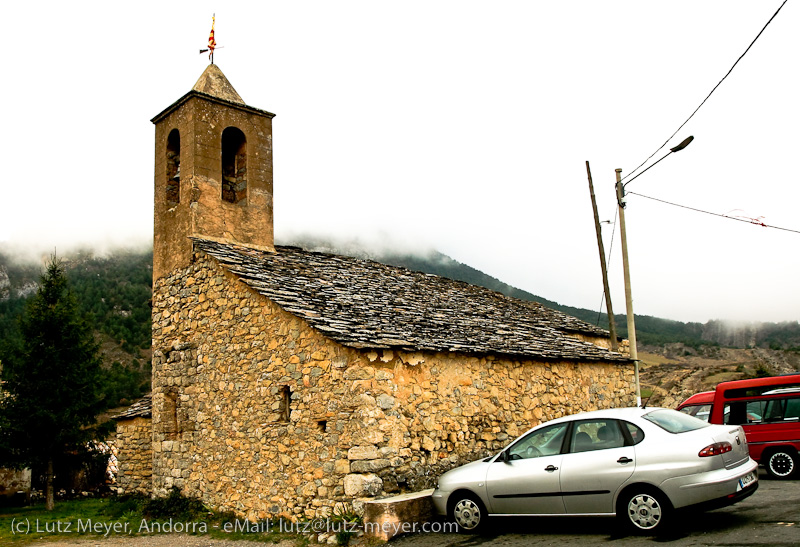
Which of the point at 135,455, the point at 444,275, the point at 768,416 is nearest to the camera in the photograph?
the point at 768,416

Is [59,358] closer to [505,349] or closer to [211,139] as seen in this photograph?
[211,139]

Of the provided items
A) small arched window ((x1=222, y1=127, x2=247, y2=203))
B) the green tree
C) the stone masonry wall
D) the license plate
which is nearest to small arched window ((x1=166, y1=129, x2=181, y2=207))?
small arched window ((x1=222, y1=127, x2=247, y2=203))

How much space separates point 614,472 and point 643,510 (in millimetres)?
495

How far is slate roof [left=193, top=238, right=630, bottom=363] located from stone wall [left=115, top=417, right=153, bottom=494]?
5.94 m

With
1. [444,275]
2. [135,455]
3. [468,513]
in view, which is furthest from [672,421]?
[444,275]

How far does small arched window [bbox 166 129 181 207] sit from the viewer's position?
13.8 m

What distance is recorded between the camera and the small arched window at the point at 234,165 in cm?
1414

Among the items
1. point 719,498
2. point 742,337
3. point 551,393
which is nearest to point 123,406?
point 551,393

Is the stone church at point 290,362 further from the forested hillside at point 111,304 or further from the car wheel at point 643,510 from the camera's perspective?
the forested hillside at point 111,304

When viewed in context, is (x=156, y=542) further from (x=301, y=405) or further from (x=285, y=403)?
(x=301, y=405)

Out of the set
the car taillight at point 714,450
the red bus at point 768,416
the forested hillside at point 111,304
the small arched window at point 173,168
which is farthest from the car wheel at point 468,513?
the forested hillside at point 111,304

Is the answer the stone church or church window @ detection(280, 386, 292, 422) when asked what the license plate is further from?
church window @ detection(280, 386, 292, 422)

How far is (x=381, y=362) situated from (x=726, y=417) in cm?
768

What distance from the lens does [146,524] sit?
465 inches
